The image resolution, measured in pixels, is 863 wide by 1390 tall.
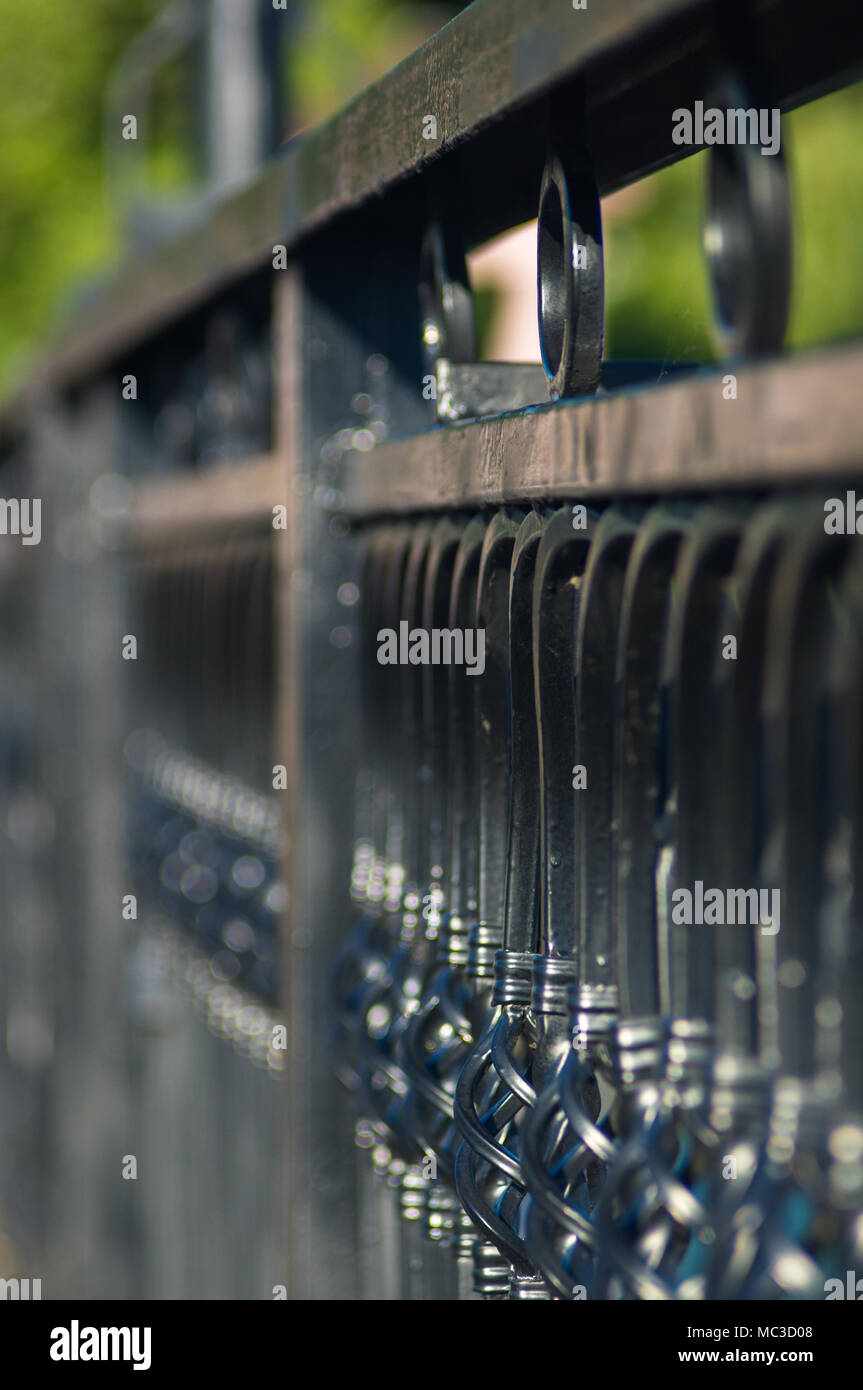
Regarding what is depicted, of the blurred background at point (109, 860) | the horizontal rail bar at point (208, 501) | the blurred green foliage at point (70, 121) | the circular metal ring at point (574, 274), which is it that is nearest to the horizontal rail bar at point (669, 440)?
the circular metal ring at point (574, 274)

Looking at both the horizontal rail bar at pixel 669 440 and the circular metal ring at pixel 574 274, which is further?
the circular metal ring at pixel 574 274

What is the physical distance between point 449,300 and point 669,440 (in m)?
0.68

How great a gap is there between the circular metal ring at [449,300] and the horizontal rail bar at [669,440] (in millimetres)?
103

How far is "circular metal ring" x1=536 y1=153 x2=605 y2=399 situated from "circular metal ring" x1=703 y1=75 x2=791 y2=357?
19cm

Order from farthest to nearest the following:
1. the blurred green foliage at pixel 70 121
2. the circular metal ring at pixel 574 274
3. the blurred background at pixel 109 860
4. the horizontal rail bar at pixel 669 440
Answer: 1. the blurred green foliage at pixel 70 121
2. the blurred background at pixel 109 860
3. the circular metal ring at pixel 574 274
4. the horizontal rail bar at pixel 669 440

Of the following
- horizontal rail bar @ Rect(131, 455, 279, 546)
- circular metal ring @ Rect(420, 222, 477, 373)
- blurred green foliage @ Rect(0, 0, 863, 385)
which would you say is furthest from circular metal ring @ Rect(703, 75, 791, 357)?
blurred green foliage @ Rect(0, 0, 863, 385)

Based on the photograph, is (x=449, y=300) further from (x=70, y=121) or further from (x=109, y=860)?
(x=70, y=121)

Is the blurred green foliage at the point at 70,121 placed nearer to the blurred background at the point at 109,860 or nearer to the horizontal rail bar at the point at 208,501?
the blurred background at the point at 109,860

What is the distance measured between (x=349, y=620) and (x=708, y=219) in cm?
102

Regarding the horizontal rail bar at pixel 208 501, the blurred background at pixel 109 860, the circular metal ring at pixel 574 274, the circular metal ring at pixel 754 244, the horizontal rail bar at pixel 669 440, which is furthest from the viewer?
the blurred background at pixel 109 860

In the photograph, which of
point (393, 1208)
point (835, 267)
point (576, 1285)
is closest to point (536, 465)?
point (576, 1285)

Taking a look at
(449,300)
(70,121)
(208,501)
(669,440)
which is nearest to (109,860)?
(208,501)

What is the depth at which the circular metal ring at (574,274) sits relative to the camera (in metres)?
1.45

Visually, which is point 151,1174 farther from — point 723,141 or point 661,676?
point 723,141
